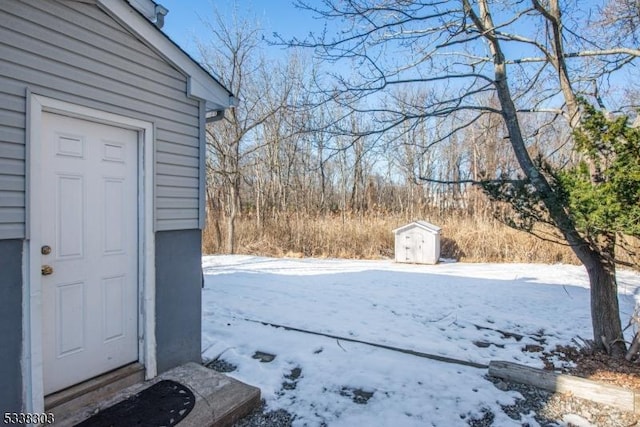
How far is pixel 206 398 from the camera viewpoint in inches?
99.8

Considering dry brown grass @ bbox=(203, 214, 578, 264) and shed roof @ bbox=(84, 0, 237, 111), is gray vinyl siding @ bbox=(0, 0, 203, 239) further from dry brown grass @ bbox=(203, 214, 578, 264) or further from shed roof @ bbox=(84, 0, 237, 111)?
dry brown grass @ bbox=(203, 214, 578, 264)

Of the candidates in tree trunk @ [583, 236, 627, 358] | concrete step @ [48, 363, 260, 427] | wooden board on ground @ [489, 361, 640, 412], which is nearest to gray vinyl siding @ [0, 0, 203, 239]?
concrete step @ [48, 363, 260, 427]

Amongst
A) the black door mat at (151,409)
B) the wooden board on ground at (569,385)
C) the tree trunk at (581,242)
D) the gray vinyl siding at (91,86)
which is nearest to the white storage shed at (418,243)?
the tree trunk at (581,242)

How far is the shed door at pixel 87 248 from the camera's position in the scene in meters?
2.32

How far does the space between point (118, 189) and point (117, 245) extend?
420 mm

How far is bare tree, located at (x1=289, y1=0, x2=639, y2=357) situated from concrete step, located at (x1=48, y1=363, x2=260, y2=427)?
261 centimetres

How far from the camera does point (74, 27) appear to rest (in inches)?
91.3

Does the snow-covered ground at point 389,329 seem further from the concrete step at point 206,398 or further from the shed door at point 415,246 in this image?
the shed door at point 415,246

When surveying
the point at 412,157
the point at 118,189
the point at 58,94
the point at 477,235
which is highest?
the point at 412,157

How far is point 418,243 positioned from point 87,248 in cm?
785

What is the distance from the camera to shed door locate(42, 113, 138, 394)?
7.61 ft

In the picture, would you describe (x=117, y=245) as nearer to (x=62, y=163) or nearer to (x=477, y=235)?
(x=62, y=163)

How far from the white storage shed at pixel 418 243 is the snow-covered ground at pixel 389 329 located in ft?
2.81

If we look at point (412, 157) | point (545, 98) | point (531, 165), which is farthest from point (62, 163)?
point (412, 157)
